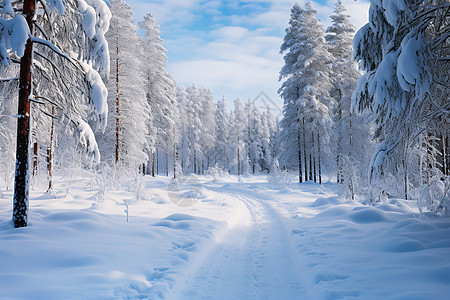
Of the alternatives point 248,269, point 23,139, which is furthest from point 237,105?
point 248,269

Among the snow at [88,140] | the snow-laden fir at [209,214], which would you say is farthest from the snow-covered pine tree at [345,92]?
the snow at [88,140]

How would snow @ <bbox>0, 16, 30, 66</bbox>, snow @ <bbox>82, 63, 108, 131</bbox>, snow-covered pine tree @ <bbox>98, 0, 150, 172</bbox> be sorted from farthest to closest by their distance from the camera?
snow-covered pine tree @ <bbox>98, 0, 150, 172</bbox>
snow @ <bbox>82, 63, 108, 131</bbox>
snow @ <bbox>0, 16, 30, 66</bbox>

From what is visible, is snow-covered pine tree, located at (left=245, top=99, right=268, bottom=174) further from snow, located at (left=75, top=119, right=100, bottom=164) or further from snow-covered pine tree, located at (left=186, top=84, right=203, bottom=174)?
snow, located at (left=75, top=119, right=100, bottom=164)

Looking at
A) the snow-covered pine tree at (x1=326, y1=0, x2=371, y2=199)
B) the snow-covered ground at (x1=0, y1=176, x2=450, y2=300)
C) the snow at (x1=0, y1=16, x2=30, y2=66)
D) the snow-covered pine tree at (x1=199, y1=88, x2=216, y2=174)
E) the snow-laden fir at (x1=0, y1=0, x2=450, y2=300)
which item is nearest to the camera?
the snow-covered ground at (x1=0, y1=176, x2=450, y2=300)

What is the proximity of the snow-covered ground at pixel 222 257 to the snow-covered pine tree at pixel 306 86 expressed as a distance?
545 inches

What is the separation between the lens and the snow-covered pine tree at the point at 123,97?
1677 cm

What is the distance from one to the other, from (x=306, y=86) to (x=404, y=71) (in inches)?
678

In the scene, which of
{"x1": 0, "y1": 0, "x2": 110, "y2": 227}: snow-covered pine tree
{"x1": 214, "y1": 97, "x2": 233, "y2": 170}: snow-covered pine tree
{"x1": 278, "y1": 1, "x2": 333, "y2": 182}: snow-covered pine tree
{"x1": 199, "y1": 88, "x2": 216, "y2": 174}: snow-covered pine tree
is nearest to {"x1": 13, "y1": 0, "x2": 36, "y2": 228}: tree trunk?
{"x1": 0, "y1": 0, "x2": 110, "y2": 227}: snow-covered pine tree

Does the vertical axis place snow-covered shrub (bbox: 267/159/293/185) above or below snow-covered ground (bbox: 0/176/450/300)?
above

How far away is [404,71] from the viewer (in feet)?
14.9

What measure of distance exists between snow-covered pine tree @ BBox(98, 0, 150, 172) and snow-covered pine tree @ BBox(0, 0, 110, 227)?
32.3ft

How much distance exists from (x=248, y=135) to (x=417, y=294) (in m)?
44.6

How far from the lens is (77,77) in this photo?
23.4 ft

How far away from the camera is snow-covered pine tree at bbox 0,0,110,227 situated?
534 cm
